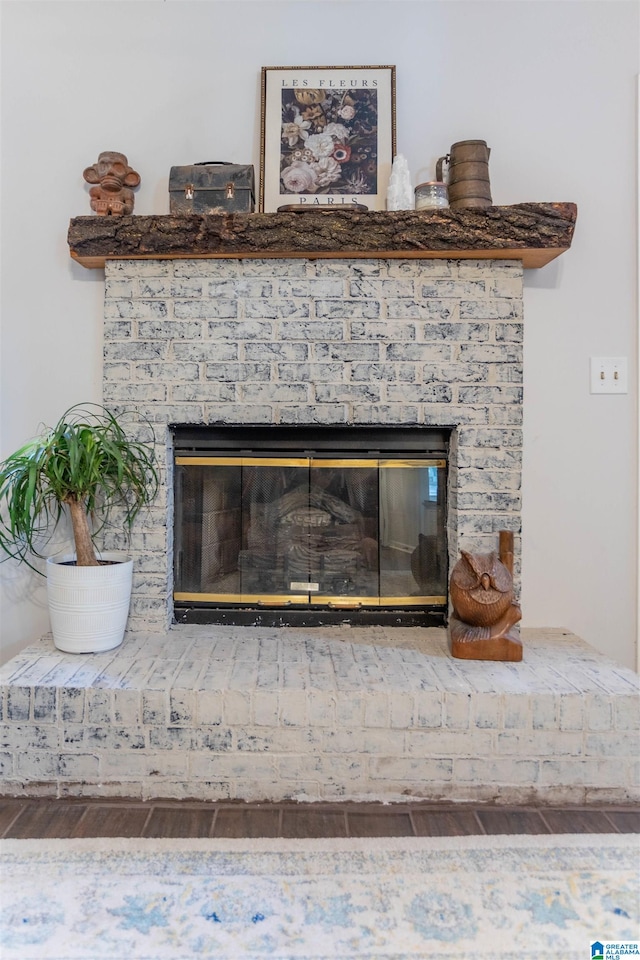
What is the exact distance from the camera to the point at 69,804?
4.60 ft

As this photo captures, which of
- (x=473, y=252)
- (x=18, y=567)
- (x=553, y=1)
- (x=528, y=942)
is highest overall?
(x=553, y=1)

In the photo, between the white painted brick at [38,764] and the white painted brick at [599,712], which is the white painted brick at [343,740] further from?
the white painted brick at [38,764]

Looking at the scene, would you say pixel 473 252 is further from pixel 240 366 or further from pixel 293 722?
pixel 293 722

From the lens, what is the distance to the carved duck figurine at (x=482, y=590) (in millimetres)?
1578

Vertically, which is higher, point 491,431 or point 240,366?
point 240,366

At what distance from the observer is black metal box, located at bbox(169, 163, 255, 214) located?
174 centimetres

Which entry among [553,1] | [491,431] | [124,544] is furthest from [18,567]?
[553,1]

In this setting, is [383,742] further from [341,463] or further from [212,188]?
[212,188]

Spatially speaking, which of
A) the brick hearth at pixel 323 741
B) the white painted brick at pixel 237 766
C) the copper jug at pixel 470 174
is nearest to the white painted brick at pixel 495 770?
the brick hearth at pixel 323 741

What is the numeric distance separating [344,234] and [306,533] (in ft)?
3.07

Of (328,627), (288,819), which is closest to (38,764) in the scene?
(288,819)

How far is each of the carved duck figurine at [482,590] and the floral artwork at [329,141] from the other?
122 centimetres

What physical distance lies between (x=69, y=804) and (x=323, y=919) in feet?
2.34

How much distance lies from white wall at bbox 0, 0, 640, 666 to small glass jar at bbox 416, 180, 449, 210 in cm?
19
